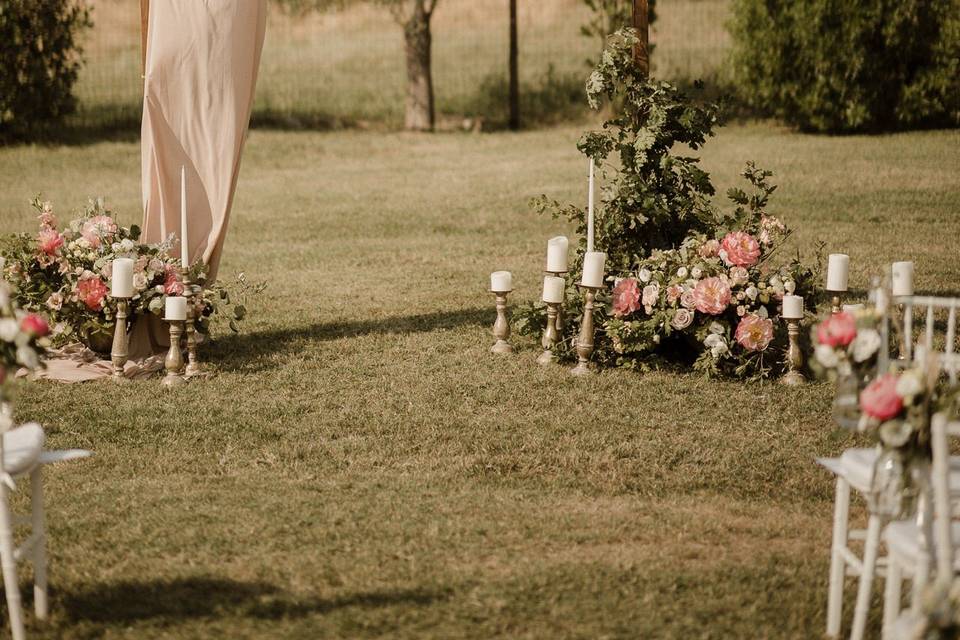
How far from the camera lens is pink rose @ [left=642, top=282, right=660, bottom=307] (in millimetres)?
6723

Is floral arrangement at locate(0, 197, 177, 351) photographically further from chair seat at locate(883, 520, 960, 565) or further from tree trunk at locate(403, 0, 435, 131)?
tree trunk at locate(403, 0, 435, 131)

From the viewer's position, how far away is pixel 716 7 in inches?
923

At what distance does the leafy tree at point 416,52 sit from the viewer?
17.5 meters

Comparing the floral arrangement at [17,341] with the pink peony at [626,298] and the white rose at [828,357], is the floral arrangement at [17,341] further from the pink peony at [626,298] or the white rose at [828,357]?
the pink peony at [626,298]

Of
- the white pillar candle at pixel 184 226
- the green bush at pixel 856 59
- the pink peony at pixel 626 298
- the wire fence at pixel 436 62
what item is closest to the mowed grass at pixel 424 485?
the pink peony at pixel 626 298

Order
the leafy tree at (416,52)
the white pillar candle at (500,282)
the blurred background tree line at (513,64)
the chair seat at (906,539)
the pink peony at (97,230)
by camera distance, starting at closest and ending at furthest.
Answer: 1. the chair seat at (906,539)
2. the pink peony at (97,230)
3. the white pillar candle at (500,282)
4. the blurred background tree line at (513,64)
5. the leafy tree at (416,52)

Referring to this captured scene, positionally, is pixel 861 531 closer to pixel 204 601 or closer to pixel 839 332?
pixel 839 332

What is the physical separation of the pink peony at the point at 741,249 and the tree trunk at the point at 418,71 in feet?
38.4

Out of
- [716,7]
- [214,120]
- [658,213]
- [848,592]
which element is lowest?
[848,592]

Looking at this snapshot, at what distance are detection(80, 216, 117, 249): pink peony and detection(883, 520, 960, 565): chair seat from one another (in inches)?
196

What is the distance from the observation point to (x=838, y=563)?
382 cm

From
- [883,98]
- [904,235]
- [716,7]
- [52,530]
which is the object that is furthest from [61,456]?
[716,7]

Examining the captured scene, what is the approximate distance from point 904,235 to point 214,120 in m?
6.08

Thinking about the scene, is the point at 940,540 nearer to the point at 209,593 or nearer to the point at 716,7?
the point at 209,593
